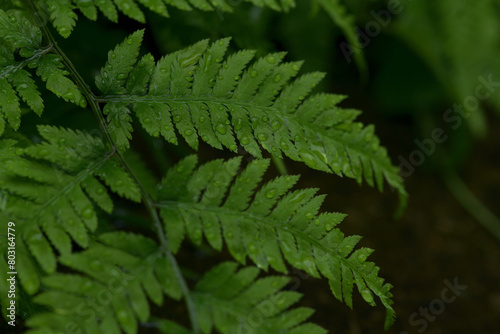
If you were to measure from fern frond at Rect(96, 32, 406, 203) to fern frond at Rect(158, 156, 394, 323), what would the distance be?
9cm

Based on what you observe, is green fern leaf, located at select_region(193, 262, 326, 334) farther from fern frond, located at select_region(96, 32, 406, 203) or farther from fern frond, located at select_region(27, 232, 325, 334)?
fern frond, located at select_region(96, 32, 406, 203)

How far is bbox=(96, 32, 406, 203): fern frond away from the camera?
997 millimetres

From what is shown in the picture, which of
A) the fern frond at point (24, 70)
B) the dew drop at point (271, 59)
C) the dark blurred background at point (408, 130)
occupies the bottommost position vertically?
the dark blurred background at point (408, 130)

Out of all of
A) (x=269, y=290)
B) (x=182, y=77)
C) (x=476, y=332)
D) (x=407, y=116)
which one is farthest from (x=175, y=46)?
(x=407, y=116)

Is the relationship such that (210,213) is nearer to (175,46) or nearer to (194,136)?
(194,136)

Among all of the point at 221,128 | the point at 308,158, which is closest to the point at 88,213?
the point at 221,128

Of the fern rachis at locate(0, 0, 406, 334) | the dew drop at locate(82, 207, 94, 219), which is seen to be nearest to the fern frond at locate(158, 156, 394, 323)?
the fern rachis at locate(0, 0, 406, 334)

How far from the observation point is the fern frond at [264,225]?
87 cm

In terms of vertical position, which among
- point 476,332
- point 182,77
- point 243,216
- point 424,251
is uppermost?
point 182,77

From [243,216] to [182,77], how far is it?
13.6 inches

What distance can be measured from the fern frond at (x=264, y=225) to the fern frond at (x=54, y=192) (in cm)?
10

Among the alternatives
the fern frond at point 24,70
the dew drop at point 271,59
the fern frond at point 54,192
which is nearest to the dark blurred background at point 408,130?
the dew drop at point 271,59

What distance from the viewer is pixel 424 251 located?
6.41 feet

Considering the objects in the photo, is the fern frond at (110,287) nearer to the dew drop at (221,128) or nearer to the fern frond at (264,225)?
the fern frond at (264,225)
